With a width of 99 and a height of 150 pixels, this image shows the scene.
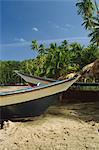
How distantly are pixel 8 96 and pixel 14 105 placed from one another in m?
0.63

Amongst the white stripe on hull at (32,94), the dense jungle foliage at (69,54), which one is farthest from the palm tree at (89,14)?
the white stripe on hull at (32,94)

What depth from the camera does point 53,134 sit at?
661 centimetres

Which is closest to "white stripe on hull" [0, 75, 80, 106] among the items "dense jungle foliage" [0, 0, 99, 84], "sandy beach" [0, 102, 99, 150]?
"sandy beach" [0, 102, 99, 150]

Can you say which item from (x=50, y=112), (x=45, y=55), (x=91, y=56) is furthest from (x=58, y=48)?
(x=50, y=112)

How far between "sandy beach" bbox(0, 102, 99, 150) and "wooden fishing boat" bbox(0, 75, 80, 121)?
0.36 meters

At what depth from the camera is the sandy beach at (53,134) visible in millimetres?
5734

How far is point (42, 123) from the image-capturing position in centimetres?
808

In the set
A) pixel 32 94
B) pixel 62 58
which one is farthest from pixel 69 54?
pixel 32 94

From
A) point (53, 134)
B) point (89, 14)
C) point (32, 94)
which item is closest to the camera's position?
point (53, 134)

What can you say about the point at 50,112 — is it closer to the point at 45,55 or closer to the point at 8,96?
the point at 8,96

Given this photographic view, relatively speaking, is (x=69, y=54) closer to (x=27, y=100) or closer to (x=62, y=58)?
(x=62, y=58)

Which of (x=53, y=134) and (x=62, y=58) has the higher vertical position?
(x=62, y=58)

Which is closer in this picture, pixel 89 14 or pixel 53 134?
pixel 53 134

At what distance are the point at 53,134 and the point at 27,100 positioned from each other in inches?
82.5
